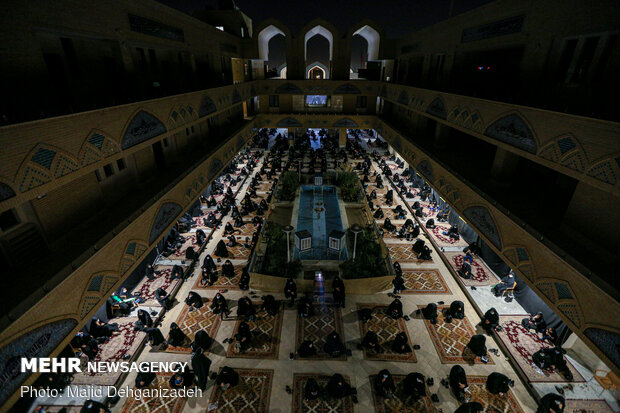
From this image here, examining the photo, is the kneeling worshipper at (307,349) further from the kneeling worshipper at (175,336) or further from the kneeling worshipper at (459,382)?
the kneeling worshipper at (459,382)

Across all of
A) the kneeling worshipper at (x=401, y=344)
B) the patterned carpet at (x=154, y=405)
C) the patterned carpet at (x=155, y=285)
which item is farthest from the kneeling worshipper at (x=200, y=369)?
the kneeling worshipper at (x=401, y=344)

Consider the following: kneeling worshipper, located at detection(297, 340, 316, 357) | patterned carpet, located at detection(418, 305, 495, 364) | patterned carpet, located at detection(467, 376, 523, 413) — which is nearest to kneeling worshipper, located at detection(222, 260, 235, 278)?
kneeling worshipper, located at detection(297, 340, 316, 357)

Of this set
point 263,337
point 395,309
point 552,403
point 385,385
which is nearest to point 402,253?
point 395,309

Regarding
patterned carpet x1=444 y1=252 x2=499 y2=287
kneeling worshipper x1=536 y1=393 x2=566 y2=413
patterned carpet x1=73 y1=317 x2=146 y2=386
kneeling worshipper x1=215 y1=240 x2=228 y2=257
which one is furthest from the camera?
kneeling worshipper x1=215 y1=240 x2=228 y2=257

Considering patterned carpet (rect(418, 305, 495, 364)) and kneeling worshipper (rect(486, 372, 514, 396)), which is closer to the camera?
kneeling worshipper (rect(486, 372, 514, 396))

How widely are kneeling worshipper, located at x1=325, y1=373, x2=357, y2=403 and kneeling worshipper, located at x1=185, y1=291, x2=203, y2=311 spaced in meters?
5.11

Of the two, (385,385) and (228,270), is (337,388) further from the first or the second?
(228,270)

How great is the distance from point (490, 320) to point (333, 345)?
503 cm

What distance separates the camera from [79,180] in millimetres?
6840

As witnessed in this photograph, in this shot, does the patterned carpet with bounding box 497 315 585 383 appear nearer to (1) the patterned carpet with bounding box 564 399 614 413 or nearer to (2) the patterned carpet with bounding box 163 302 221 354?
(1) the patterned carpet with bounding box 564 399 614 413

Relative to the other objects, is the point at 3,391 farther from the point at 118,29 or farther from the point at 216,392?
the point at 118,29

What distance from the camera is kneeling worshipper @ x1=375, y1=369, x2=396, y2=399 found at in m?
6.95

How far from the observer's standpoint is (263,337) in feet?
28.5

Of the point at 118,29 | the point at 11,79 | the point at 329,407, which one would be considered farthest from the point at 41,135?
the point at 329,407
